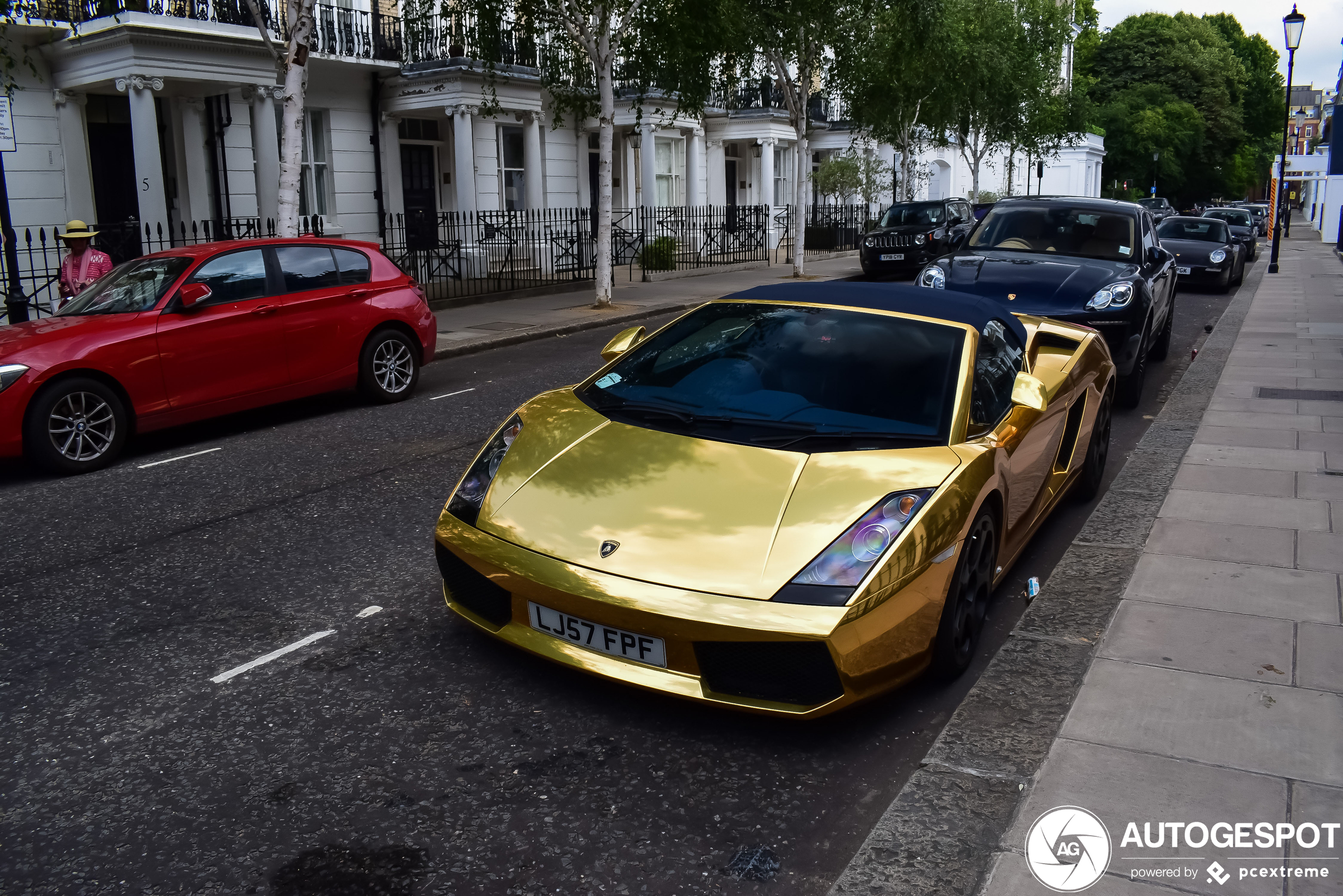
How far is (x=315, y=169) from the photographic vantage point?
71.9 feet

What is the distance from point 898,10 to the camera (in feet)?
76.2

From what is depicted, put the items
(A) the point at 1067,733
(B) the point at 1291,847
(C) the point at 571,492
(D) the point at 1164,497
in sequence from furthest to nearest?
(D) the point at 1164,497 < (C) the point at 571,492 < (A) the point at 1067,733 < (B) the point at 1291,847

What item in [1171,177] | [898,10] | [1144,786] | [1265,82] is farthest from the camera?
[1265,82]

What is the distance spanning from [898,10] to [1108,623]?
21498 millimetres

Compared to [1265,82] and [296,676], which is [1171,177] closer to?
[1265,82]

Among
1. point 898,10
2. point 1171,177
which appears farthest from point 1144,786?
point 1171,177

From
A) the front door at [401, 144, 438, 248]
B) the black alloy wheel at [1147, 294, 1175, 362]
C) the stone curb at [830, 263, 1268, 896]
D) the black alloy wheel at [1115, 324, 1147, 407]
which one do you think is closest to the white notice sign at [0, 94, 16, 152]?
the stone curb at [830, 263, 1268, 896]

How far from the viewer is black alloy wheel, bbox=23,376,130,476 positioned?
7.44 m

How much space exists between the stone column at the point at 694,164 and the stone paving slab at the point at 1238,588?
2664cm

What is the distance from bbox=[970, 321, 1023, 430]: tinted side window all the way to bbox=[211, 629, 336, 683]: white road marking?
2.80m

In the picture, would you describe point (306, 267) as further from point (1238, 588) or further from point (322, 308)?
point (1238, 588)

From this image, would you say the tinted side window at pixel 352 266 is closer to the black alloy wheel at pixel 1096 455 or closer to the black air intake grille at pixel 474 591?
the black air intake grille at pixel 474 591

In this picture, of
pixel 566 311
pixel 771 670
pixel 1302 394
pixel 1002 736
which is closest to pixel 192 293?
pixel 771 670

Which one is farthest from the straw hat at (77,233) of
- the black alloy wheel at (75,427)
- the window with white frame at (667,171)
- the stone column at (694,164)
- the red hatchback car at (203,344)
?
the window with white frame at (667,171)
